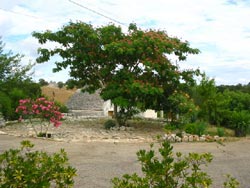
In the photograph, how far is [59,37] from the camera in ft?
51.9

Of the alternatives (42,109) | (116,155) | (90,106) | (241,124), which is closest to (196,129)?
(241,124)

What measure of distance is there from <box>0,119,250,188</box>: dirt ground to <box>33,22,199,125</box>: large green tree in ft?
6.50

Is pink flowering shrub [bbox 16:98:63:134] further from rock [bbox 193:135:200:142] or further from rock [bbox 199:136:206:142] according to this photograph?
rock [bbox 199:136:206:142]

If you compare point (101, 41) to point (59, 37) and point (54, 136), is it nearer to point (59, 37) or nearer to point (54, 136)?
point (59, 37)

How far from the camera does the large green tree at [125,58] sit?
14.6 m

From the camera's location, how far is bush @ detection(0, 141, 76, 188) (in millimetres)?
2959

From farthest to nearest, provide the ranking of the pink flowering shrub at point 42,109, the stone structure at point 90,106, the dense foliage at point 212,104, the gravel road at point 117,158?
the stone structure at point 90,106, the dense foliage at point 212,104, the pink flowering shrub at point 42,109, the gravel road at point 117,158

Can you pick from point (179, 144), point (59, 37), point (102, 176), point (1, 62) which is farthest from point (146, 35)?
point (1, 62)

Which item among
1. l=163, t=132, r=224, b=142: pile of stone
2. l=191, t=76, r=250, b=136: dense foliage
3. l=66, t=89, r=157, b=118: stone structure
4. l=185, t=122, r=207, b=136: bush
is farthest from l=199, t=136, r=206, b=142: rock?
l=66, t=89, r=157, b=118: stone structure

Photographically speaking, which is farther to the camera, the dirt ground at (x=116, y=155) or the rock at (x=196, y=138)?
the rock at (x=196, y=138)

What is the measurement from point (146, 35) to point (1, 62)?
10236 millimetres

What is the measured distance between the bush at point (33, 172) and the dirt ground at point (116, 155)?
10.2ft

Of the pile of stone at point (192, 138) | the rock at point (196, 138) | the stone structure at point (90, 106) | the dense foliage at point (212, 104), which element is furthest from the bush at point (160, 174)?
the stone structure at point (90, 106)

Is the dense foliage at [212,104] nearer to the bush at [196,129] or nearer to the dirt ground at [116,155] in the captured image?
the bush at [196,129]
